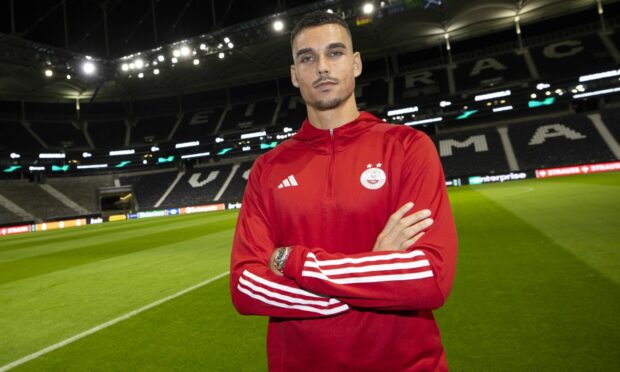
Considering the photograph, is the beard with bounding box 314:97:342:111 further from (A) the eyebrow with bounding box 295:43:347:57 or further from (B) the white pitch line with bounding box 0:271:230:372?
(B) the white pitch line with bounding box 0:271:230:372

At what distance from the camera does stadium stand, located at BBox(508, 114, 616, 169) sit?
31266 millimetres

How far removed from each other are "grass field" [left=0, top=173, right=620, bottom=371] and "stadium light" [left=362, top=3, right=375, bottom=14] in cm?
2066

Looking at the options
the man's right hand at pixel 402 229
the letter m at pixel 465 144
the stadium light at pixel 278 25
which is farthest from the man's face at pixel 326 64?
the letter m at pixel 465 144

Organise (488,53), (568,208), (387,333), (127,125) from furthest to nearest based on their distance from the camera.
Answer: (127,125), (488,53), (568,208), (387,333)

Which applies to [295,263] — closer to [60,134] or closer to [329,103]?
[329,103]

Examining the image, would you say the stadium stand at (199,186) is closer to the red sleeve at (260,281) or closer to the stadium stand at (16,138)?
the stadium stand at (16,138)

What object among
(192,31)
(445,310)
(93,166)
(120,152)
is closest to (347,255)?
(445,310)

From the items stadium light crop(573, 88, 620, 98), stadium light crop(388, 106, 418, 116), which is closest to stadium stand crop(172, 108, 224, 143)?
stadium light crop(388, 106, 418, 116)

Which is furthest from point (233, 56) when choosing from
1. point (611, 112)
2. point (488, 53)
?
point (611, 112)

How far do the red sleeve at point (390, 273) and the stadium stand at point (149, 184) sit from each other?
44.6 m

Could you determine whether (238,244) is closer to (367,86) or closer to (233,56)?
(233,56)

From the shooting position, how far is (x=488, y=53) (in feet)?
141

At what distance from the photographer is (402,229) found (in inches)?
69.7

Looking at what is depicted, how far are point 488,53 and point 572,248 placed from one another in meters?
42.3
